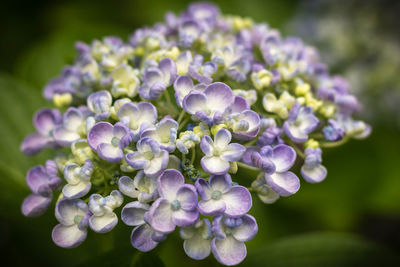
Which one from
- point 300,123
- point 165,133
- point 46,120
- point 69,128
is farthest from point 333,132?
point 46,120

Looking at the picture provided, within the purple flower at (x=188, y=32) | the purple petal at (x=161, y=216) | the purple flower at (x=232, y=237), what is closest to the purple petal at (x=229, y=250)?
the purple flower at (x=232, y=237)

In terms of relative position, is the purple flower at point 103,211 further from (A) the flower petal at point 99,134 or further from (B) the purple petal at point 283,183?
(B) the purple petal at point 283,183

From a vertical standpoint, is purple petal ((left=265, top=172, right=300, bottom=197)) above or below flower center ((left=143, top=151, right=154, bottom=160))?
above

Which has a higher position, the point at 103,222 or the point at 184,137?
the point at 184,137

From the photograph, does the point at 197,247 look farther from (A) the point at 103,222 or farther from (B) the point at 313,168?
(B) the point at 313,168

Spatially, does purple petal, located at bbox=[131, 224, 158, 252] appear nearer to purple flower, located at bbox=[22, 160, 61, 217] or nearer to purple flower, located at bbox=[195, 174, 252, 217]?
purple flower, located at bbox=[195, 174, 252, 217]

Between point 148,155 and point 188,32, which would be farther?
point 188,32

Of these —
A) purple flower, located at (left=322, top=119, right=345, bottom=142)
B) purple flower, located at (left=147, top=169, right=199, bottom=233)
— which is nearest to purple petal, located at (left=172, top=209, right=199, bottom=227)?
purple flower, located at (left=147, top=169, right=199, bottom=233)
